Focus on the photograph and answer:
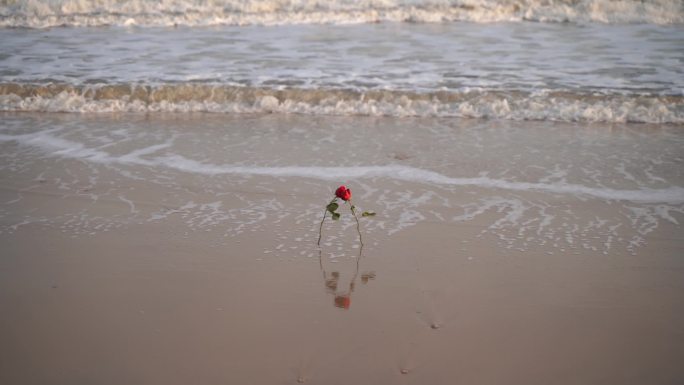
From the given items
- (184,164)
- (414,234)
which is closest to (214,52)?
(184,164)

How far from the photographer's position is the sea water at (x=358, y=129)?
13.6ft

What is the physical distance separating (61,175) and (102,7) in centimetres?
1253

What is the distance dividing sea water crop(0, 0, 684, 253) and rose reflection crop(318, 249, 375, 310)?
0.45m

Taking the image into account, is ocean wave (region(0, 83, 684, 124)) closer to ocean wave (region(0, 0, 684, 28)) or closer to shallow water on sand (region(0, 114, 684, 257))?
shallow water on sand (region(0, 114, 684, 257))

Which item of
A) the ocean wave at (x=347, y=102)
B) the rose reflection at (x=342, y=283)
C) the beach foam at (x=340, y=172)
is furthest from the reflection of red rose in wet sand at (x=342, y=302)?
the ocean wave at (x=347, y=102)

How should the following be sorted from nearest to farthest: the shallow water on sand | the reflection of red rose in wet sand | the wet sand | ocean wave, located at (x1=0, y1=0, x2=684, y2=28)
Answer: the wet sand
the reflection of red rose in wet sand
the shallow water on sand
ocean wave, located at (x1=0, y1=0, x2=684, y2=28)

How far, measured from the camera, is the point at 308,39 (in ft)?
39.3

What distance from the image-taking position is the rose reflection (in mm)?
2961

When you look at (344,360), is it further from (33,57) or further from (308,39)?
(308,39)

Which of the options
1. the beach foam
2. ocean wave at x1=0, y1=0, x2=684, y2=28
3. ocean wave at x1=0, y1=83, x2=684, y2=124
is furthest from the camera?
ocean wave at x1=0, y1=0, x2=684, y2=28

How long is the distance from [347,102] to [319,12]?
8.38 metres

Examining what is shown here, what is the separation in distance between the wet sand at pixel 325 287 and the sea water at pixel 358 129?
4 centimetres

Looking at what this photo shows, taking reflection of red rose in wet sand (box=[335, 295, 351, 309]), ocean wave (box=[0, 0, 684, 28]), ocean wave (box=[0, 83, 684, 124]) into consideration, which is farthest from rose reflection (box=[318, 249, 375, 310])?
ocean wave (box=[0, 0, 684, 28])

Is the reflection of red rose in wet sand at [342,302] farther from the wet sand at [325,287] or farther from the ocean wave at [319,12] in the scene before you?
the ocean wave at [319,12]
